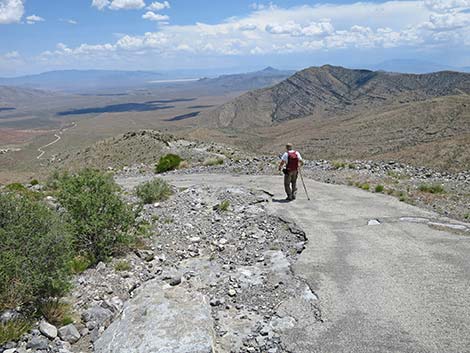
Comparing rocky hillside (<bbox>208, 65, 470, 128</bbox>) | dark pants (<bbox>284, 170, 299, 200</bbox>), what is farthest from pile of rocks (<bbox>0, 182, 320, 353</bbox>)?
rocky hillside (<bbox>208, 65, 470, 128</bbox>)

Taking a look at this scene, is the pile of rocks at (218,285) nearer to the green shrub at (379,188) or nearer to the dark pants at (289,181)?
the dark pants at (289,181)

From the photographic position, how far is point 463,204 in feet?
42.8

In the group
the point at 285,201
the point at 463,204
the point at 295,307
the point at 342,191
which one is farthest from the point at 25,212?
the point at 463,204

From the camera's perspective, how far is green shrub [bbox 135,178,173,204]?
14.7 meters

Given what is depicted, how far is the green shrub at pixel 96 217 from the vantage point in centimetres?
912

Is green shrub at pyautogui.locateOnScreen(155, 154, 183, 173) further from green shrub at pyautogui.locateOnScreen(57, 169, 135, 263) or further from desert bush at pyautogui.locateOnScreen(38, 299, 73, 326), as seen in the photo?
desert bush at pyautogui.locateOnScreen(38, 299, 73, 326)

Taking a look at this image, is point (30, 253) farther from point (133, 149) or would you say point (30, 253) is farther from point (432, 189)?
point (133, 149)

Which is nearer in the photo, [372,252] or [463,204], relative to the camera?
[372,252]

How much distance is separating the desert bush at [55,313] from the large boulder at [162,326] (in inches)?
32.0

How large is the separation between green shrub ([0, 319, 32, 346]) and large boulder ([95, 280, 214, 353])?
1.07m

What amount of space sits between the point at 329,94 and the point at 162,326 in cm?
15374

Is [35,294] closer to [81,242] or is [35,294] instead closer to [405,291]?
[81,242]

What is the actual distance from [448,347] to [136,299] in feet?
15.5

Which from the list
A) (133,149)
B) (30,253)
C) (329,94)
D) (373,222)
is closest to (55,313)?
(30,253)
